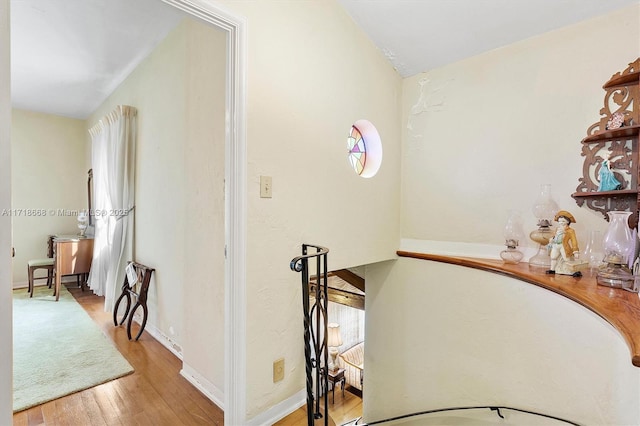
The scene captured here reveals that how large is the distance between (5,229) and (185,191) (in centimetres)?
139

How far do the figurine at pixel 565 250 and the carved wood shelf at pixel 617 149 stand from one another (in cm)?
19

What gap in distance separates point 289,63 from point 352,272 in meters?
2.11

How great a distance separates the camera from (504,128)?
219cm

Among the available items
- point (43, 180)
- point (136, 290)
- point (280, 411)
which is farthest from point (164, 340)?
point (43, 180)

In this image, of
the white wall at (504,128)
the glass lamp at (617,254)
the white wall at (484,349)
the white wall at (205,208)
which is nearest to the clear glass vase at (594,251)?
the white wall at (504,128)

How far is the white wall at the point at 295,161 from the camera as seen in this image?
63.4 inches

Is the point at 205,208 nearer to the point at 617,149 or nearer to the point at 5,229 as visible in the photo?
the point at 5,229

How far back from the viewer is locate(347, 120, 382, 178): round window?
2436 mm

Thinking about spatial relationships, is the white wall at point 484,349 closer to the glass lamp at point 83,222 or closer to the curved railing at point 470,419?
the curved railing at point 470,419

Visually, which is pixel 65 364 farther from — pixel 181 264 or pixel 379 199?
pixel 379 199

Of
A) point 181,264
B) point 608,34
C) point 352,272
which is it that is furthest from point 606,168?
point 181,264

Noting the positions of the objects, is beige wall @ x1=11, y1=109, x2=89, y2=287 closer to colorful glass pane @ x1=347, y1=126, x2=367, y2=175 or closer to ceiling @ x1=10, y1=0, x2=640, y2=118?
ceiling @ x1=10, y1=0, x2=640, y2=118

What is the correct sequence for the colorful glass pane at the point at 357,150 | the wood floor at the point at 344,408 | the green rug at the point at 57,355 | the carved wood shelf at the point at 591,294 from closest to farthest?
the carved wood shelf at the point at 591,294
the green rug at the point at 57,355
the colorful glass pane at the point at 357,150
the wood floor at the point at 344,408

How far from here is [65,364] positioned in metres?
2.41
